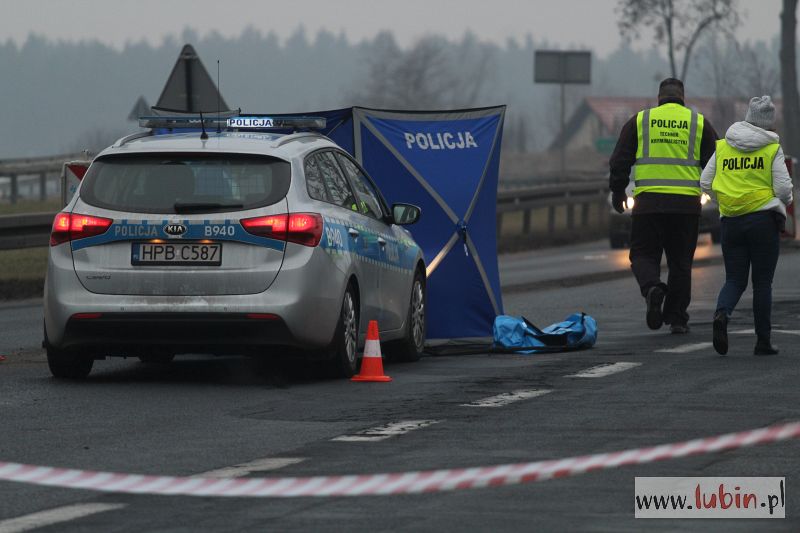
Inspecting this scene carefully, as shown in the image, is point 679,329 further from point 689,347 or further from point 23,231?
point 23,231

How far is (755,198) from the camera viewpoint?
13477 millimetres

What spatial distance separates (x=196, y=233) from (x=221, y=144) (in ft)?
2.34

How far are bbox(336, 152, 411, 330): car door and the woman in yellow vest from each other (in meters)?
2.18

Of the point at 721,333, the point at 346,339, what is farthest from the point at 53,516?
the point at 721,333

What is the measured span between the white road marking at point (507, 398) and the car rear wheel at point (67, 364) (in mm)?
2695

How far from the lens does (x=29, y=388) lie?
1158cm

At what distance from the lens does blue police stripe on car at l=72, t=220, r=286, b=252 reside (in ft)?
37.6

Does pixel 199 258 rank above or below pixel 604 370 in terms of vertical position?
above

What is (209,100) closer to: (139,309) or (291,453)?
(139,309)

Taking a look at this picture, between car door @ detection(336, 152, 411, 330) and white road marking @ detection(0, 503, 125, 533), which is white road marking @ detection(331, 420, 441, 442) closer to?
white road marking @ detection(0, 503, 125, 533)

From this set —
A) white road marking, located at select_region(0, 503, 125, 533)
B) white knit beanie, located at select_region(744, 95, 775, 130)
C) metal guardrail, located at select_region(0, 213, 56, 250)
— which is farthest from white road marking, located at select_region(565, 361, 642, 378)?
metal guardrail, located at select_region(0, 213, 56, 250)

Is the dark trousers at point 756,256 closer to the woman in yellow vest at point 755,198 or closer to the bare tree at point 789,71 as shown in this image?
the woman in yellow vest at point 755,198

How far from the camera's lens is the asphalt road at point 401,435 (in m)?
6.91

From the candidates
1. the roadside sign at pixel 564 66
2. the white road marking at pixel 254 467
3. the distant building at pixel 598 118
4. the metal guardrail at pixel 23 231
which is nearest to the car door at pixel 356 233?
the white road marking at pixel 254 467
